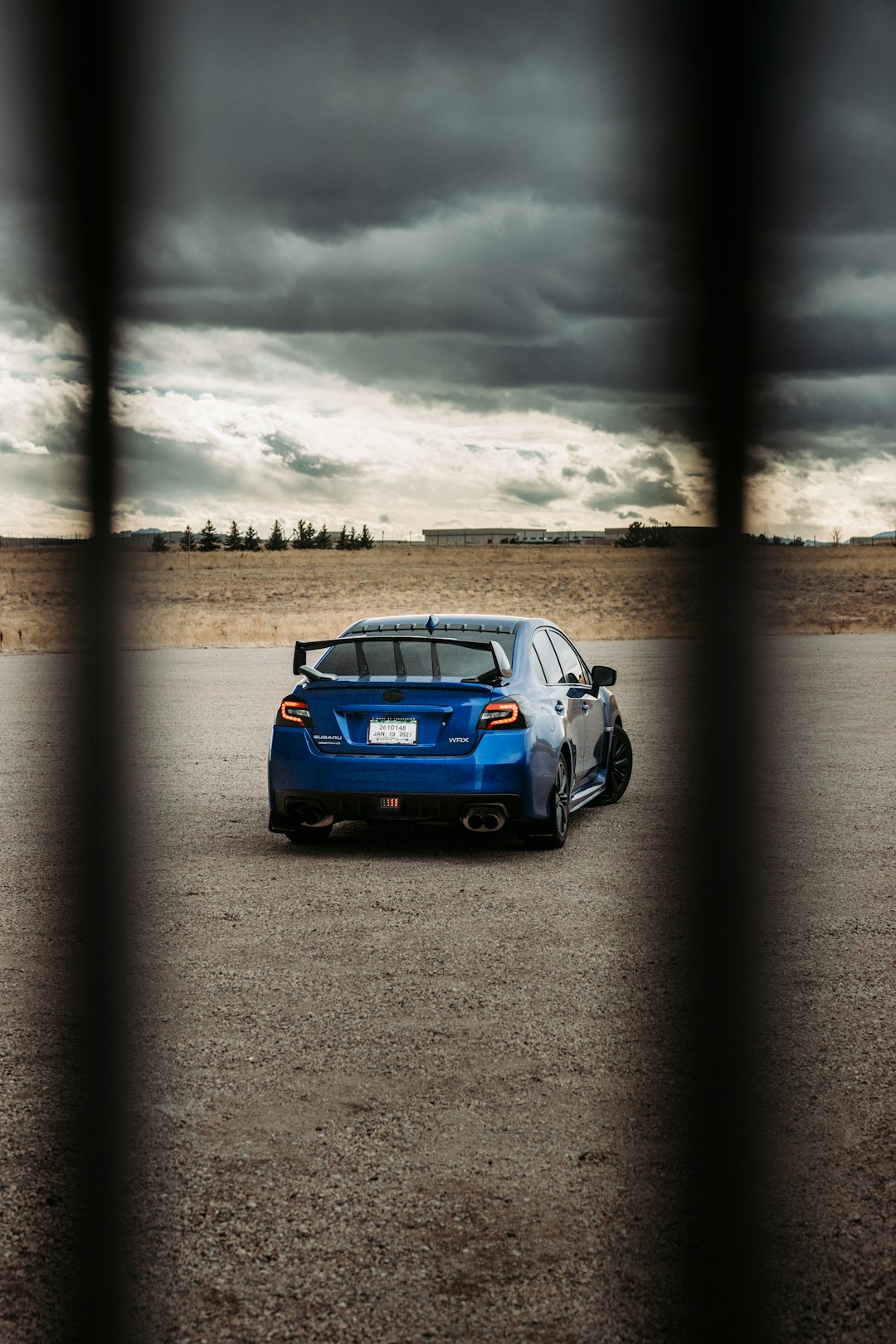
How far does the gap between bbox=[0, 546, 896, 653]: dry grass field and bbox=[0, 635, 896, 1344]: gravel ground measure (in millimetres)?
1720

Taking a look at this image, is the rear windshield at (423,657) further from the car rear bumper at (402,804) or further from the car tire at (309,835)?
the car tire at (309,835)

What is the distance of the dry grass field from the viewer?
32.5 metres

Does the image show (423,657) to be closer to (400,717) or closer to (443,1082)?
(400,717)

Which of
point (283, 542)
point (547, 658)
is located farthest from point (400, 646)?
point (283, 542)

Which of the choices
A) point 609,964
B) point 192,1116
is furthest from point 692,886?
point 192,1116

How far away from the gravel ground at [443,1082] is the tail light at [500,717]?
723 millimetres

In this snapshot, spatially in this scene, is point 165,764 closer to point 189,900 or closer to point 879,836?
point 189,900

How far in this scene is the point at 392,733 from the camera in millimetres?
7043

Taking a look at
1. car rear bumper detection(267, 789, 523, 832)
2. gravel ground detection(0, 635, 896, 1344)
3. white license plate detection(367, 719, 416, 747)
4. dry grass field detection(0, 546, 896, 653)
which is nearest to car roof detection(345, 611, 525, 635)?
white license plate detection(367, 719, 416, 747)

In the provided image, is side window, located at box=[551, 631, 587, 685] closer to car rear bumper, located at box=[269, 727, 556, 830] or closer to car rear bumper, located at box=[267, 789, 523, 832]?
car rear bumper, located at box=[269, 727, 556, 830]

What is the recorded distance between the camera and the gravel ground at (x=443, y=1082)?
2543 mm

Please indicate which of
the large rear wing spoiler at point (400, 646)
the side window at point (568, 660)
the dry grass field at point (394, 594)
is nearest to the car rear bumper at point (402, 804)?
the large rear wing spoiler at point (400, 646)

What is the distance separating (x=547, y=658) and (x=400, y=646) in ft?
3.25

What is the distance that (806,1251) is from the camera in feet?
8.80
